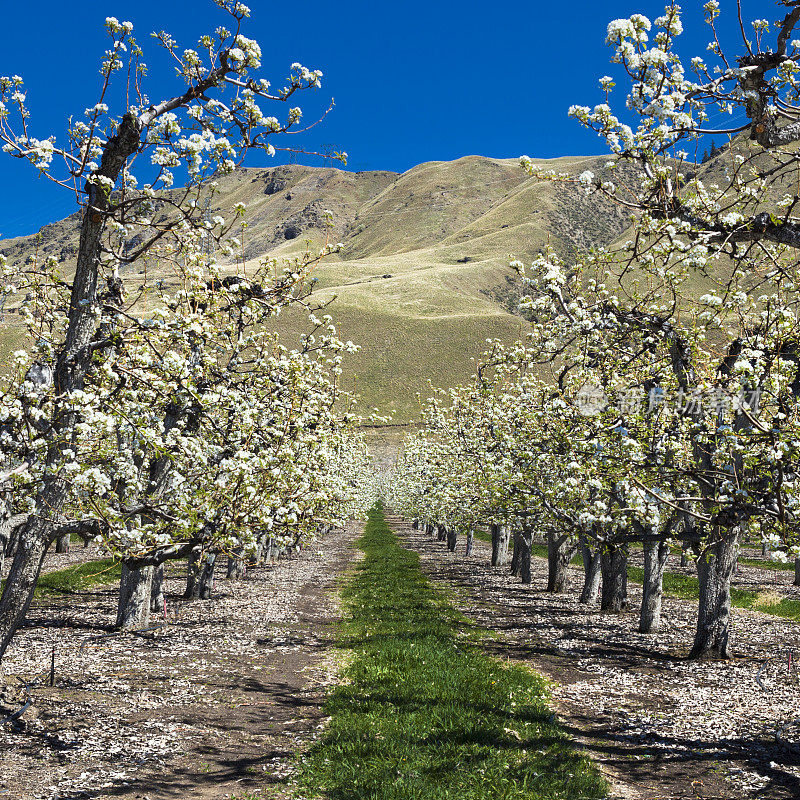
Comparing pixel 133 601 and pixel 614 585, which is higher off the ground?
pixel 614 585

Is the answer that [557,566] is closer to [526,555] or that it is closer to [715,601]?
[526,555]

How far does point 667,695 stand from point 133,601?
15.2 metres

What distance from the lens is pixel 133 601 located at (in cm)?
1861

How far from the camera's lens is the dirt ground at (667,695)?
31.2ft

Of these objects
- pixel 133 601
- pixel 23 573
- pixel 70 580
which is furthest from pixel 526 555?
pixel 23 573

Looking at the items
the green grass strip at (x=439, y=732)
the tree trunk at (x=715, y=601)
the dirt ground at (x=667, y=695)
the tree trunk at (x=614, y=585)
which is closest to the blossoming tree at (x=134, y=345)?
the green grass strip at (x=439, y=732)

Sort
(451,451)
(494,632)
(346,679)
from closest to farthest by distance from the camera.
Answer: (346,679) → (494,632) → (451,451)

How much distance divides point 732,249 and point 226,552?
10052mm

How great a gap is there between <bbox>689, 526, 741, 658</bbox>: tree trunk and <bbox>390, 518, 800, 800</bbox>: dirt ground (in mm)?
502

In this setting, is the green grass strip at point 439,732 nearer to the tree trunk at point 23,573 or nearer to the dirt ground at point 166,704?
the dirt ground at point 166,704

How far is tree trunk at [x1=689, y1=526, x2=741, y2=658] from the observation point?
16.3 meters

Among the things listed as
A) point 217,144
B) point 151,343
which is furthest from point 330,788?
point 217,144

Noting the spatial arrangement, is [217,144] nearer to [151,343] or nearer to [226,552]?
[151,343]

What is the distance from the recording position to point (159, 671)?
14.6 metres
